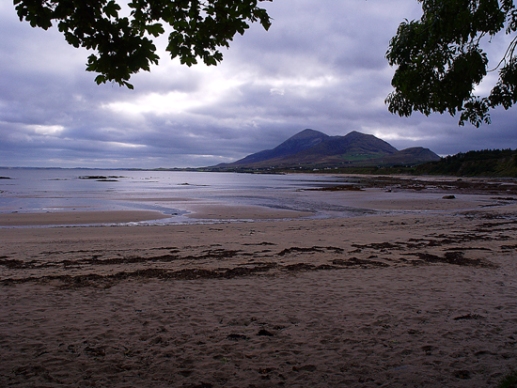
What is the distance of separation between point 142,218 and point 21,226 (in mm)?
5801

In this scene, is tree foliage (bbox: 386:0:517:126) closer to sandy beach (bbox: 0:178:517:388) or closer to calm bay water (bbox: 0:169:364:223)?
sandy beach (bbox: 0:178:517:388)

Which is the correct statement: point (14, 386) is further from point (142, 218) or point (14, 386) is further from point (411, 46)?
point (142, 218)

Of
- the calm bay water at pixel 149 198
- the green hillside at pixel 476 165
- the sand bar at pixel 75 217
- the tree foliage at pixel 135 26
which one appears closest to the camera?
the tree foliage at pixel 135 26

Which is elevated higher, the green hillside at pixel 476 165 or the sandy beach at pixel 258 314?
the green hillside at pixel 476 165

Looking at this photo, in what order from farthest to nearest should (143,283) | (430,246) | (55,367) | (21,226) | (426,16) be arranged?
(21,226), (430,246), (143,283), (426,16), (55,367)

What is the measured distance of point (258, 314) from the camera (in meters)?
5.91

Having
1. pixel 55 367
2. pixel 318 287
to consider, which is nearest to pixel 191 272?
pixel 318 287

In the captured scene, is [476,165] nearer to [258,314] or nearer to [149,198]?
[149,198]

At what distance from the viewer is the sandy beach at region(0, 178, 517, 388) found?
415cm

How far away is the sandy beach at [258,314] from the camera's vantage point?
164 inches

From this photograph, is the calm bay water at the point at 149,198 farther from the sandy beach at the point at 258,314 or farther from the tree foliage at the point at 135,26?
the tree foliage at the point at 135,26

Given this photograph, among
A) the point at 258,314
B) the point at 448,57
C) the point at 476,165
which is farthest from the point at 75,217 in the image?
the point at 476,165

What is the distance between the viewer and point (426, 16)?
484 cm

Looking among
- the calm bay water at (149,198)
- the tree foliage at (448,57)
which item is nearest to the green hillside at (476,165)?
the calm bay water at (149,198)
